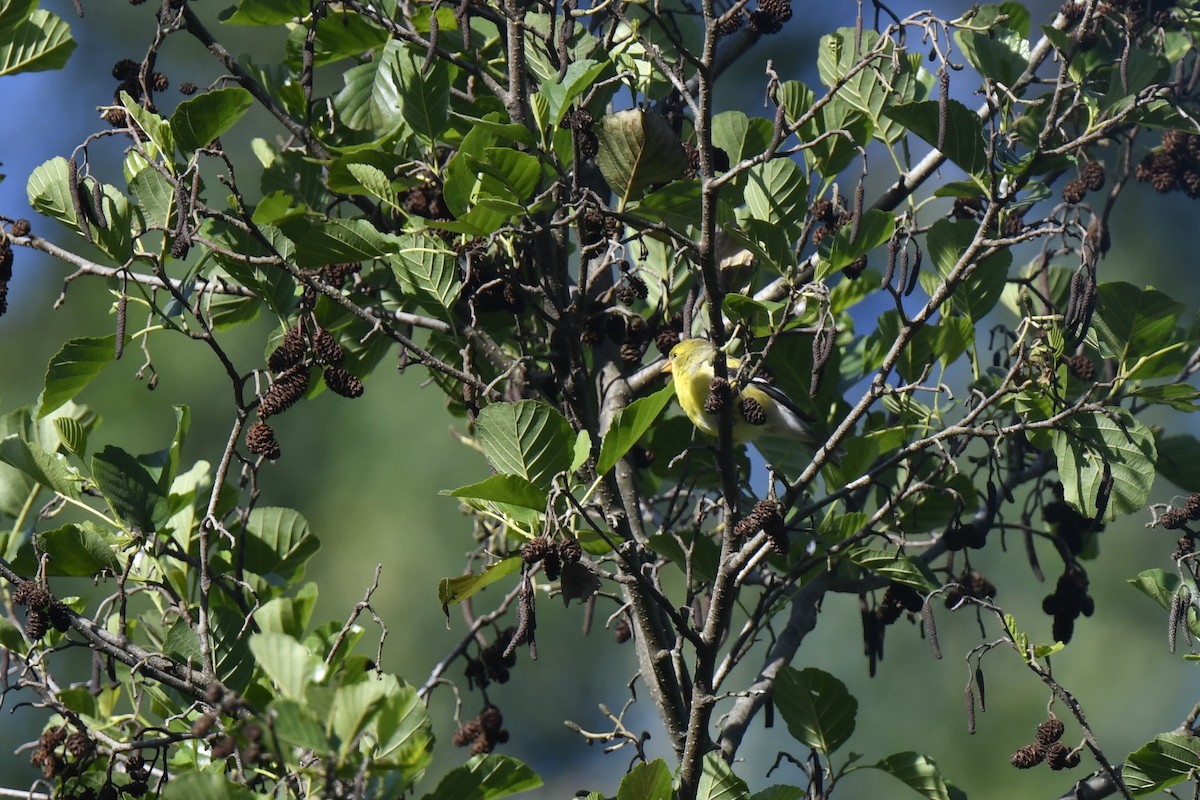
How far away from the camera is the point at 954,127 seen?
6.29 feet

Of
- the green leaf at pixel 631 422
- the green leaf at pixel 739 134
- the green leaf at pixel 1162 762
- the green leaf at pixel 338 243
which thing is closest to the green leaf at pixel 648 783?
the green leaf at pixel 631 422

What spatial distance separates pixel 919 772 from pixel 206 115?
1.73 metres

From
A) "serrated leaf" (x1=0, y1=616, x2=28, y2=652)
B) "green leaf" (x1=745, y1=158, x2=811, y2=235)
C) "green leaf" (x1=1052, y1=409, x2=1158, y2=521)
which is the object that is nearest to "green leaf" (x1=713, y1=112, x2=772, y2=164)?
"green leaf" (x1=745, y1=158, x2=811, y2=235)

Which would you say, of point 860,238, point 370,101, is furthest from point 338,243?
point 860,238

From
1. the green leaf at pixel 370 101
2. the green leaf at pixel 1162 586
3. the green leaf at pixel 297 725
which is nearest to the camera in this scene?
the green leaf at pixel 297 725

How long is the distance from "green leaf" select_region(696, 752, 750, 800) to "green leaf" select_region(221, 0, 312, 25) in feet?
5.22

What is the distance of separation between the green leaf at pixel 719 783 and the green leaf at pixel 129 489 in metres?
1.05

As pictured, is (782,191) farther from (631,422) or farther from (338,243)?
(338,243)

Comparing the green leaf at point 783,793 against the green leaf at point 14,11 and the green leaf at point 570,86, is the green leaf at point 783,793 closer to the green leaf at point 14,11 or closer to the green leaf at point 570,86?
the green leaf at point 570,86

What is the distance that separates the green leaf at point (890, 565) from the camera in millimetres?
2090

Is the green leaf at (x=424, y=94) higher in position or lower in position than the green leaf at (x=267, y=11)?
lower

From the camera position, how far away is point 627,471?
245cm

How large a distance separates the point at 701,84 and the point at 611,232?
18.4 inches

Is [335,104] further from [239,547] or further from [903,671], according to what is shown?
[903,671]
